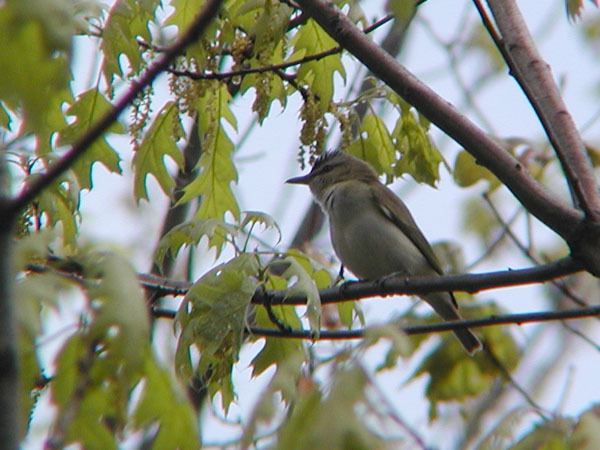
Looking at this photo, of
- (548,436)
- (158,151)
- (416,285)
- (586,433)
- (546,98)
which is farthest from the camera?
(158,151)

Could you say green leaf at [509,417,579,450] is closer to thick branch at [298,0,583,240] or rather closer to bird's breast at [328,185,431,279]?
thick branch at [298,0,583,240]

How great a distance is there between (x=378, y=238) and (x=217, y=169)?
1.69 meters

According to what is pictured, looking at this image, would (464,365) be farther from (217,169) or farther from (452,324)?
(217,169)

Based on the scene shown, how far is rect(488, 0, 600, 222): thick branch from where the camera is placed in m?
2.84

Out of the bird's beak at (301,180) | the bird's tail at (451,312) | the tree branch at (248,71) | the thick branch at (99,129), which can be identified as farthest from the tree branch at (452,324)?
the bird's beak at (301,180)

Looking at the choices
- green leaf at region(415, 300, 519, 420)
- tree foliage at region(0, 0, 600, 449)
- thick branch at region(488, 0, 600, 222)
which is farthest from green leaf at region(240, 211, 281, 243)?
green leaf at region(415, 300, 519, 420)

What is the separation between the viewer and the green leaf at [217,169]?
4.13 m

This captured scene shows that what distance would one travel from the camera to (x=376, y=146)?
4.27m

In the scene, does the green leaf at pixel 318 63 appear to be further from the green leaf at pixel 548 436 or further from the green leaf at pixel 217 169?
the green leaf at pixel 548 436

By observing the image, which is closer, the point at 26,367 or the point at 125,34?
the point at 26,367

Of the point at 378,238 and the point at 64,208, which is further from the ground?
the point at 64,208

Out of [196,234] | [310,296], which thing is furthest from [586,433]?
[196,234]

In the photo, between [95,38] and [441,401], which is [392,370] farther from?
[95,38]

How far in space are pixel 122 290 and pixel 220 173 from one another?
2.63m
